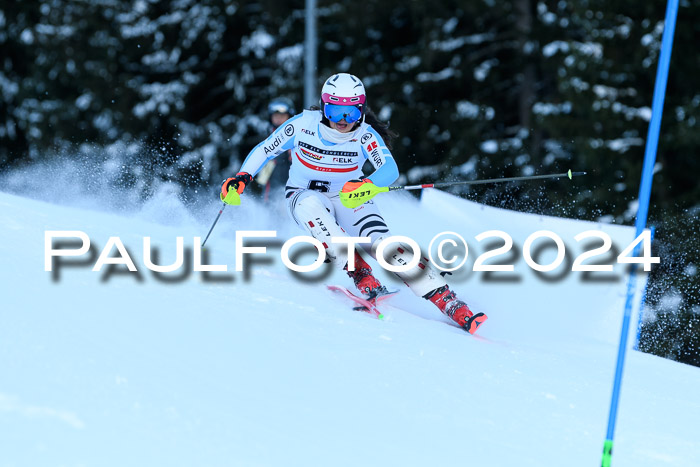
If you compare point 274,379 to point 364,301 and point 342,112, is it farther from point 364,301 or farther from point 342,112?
point 342,112

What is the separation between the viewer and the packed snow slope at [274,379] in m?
3.43

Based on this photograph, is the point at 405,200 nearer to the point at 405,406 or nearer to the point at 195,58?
the point at 405,406

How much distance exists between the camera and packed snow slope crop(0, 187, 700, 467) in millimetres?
3434

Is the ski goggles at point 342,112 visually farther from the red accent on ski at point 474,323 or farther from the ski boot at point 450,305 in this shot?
the red accent on ski at point 474,323

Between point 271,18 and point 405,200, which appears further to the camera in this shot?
point 271,18

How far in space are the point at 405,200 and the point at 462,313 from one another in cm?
354

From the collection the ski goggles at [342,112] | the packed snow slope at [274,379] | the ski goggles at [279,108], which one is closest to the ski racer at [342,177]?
the ski goggles at [342,112]

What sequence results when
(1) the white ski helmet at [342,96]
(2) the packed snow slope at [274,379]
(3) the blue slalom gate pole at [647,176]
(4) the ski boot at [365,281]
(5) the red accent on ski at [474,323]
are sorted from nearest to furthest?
(2) the packed snow slope at [274,379], (3) the blue slalom gate pole at [647,176], (1) the white ski helmet at [342,96], (5) the red accent on ski at [474,323], (4) the ski boot at [365,281]

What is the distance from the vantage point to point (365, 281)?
604 centimetres

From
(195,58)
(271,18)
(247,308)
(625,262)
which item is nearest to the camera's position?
(247,308)

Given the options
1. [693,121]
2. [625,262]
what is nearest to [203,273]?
[625,262]

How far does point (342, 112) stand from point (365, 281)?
108 centimetres

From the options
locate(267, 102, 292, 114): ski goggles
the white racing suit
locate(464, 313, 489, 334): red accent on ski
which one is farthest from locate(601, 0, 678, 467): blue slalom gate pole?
locate(267, 102, 292, 114): ski goggles

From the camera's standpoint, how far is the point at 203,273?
5.81 meters
